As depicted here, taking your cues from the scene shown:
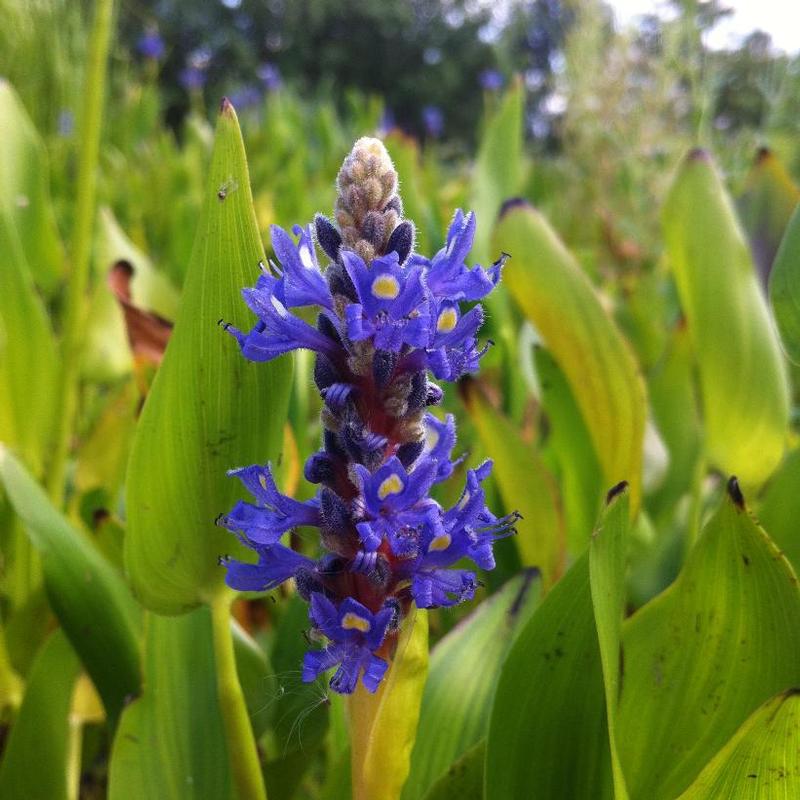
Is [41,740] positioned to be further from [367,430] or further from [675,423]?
[675,423]

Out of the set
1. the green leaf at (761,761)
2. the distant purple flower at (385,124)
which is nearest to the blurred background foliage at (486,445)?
the green leaf at (761,761)

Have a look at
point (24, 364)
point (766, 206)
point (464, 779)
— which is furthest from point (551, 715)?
point (766, 206)

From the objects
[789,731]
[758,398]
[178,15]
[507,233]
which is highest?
[178,15]

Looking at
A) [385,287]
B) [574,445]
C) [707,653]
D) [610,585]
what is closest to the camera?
[385,287]

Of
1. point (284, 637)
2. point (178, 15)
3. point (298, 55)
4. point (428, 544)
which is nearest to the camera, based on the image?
point (428, 544)

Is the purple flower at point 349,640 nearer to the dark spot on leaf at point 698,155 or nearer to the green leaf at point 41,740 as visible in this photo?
the green leaf at point 41,740

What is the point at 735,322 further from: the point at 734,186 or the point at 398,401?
the point at 734,186

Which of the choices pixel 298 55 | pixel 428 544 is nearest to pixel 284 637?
pixel 428 544

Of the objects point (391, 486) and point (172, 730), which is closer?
point (391, 486)
